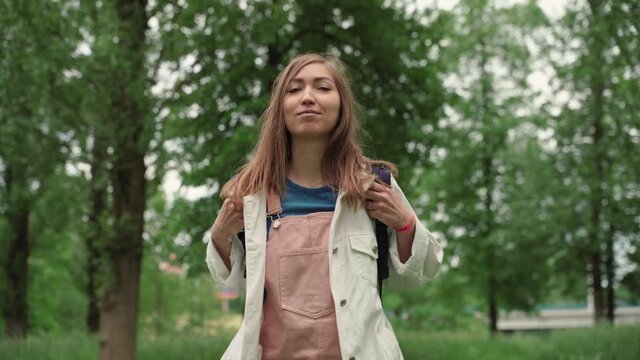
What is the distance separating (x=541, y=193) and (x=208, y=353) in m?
9.31

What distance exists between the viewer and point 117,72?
→ 8188 mm

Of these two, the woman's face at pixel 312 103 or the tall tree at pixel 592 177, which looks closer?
the woman's face at pixel 312 103

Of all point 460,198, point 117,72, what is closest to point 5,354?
point 117,72

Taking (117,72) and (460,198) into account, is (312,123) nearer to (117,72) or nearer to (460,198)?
(117,72)

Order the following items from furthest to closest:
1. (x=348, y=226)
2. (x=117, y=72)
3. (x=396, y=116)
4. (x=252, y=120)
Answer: (x=396, y=116) → (x=252, y=120) → (x=117, y=72) → (x=348, y=226)

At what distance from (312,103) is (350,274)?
0.61 meters

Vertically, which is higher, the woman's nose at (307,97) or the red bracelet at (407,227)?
the woman's nose at (307,97)

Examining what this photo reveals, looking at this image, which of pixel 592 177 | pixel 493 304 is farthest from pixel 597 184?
pixel 493 304

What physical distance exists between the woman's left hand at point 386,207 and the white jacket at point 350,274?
46 mm

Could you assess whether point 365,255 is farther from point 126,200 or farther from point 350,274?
point 126,200

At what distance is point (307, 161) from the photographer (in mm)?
2518

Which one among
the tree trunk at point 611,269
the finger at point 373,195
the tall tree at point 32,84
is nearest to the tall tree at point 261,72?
the tall tree at point 32,84

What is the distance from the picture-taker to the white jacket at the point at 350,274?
2.20 meters

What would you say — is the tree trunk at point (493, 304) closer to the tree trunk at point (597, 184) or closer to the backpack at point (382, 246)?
the tree trunk at point (597, 184)
